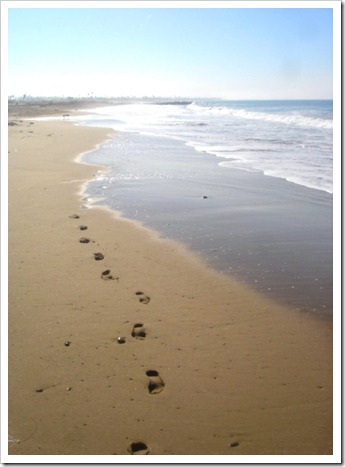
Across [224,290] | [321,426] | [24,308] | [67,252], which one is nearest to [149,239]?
[67,252]

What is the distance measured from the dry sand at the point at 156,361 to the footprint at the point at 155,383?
0.01 m

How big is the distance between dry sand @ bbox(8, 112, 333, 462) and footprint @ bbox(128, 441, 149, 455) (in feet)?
0.06

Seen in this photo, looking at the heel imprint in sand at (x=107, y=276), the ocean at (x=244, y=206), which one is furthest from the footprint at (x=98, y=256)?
the ocean at (x=244, y=206)

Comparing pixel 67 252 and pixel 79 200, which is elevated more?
pixel 79 200

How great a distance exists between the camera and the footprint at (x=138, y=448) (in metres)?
3.02

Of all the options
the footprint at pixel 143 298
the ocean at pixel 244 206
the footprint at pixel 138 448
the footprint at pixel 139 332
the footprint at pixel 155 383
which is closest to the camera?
the footprint at pixel 138 448

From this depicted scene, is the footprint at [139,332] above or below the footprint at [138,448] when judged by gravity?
above

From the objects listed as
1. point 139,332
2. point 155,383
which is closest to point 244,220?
point 139,332

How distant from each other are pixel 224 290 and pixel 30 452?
2.93 m

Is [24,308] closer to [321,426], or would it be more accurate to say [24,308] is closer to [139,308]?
[139,308]

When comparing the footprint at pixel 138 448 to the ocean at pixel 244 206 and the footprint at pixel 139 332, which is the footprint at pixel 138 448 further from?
the ocean at pixel 244 206

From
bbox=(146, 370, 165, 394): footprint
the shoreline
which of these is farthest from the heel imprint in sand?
bbox=(146, 370, 165, 394): footprint

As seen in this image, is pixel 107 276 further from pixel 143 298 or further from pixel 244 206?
pixel 244 206

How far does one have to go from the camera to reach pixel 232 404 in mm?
3359
